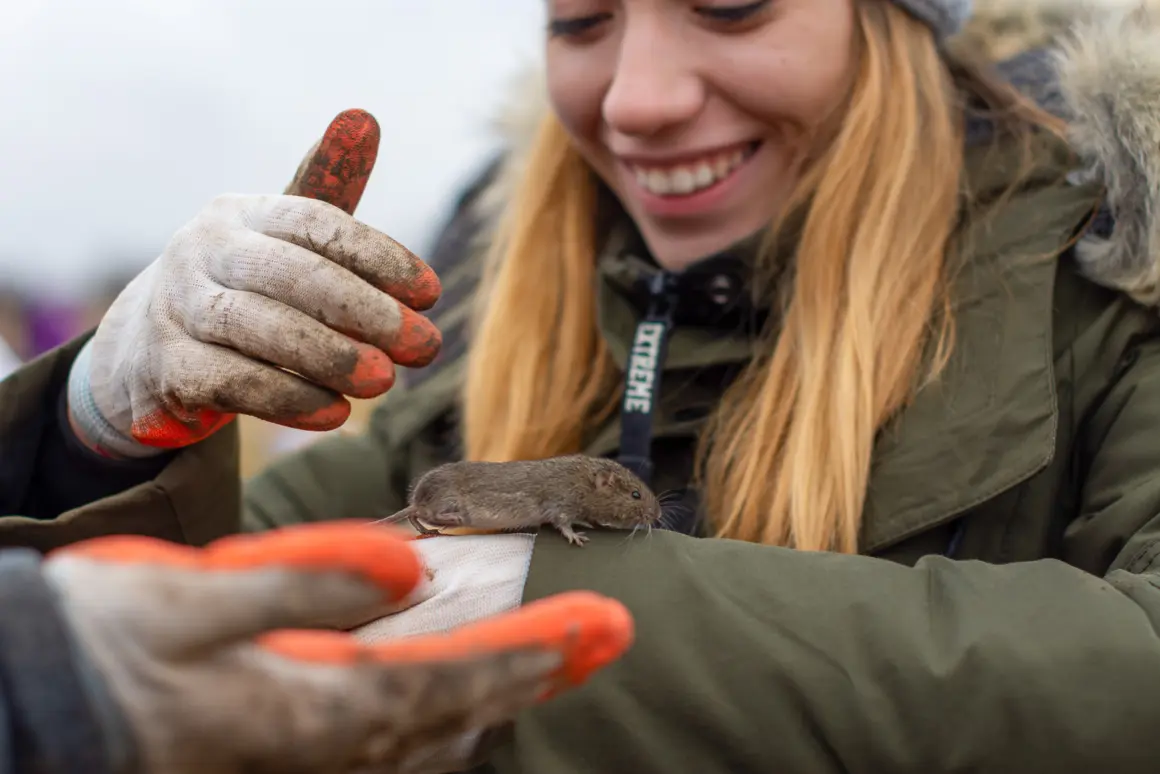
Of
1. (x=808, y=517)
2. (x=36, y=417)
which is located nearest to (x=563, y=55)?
(x=808, y=517)

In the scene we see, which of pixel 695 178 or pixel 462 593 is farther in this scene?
pixel 695 178

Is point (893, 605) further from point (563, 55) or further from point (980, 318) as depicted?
point (563, 55)

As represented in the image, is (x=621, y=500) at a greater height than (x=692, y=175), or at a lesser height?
lesser

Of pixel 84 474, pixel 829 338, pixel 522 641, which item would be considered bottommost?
pixel 84 474

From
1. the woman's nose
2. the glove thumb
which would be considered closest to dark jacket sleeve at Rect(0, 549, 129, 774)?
the glove thumb

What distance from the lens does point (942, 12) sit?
1910 millimetres

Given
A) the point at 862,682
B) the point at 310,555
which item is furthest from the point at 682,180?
the point at 310,555

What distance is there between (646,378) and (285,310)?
2.39ft

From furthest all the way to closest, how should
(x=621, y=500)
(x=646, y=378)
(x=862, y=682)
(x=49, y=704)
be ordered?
(x=646, y=378)
(x=621, y=500)
(x=862, y=682)
(x=49, y=704)

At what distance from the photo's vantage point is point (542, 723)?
1119 mm

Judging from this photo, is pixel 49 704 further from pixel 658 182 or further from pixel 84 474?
pixel 658 182

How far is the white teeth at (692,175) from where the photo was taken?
1.88 meters

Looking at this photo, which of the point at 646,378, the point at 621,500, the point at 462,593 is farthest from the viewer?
the point at 646,378

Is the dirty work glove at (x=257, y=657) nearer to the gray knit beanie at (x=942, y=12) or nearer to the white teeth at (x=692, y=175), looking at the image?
the white teeth at (x=692, y=175)
